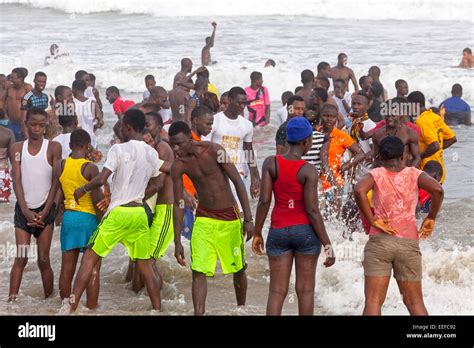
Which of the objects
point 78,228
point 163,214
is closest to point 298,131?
point 163,214

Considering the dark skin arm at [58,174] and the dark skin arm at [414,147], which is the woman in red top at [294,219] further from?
the dark skin arm at [414,147]

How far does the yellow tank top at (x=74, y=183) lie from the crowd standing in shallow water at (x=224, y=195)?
12 millimetres

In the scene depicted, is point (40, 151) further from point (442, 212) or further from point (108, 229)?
point (442, 212)

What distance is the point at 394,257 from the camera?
6.80m

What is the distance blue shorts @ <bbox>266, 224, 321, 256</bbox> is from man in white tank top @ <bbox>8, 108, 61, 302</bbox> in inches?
91.0

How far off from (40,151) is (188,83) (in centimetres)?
659

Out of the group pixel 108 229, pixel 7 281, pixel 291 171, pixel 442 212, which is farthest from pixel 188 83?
pixel 291 171

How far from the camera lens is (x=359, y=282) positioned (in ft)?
30.3

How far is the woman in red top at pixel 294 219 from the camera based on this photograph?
698cm

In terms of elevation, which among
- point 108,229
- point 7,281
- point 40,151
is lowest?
point 7,281

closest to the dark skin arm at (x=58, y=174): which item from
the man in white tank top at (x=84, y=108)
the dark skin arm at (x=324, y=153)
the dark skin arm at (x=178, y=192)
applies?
the dark skin arm at (x=178, y=192)

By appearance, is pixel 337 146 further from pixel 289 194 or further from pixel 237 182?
pixel 289 194

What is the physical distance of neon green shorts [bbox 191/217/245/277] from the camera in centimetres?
763

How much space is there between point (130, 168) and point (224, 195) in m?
0.85
